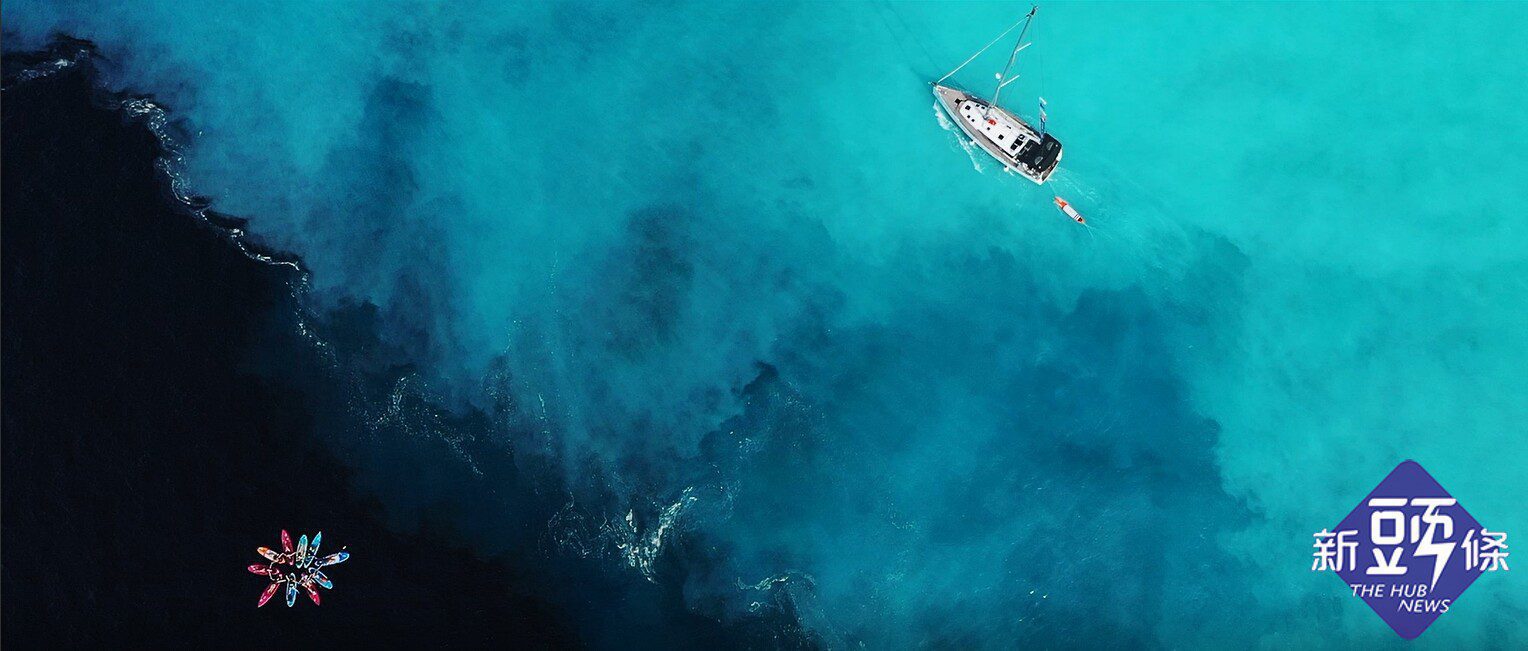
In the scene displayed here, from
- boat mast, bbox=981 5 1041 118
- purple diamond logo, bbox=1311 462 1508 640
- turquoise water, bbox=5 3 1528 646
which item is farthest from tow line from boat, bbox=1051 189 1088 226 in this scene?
purple diamond logo, bbox=1311 462 1508 640

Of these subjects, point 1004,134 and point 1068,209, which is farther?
point 1068,209

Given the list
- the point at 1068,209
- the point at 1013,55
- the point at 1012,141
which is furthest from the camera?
the point at 1013,55

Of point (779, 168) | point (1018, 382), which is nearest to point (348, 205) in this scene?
point (779, 168)

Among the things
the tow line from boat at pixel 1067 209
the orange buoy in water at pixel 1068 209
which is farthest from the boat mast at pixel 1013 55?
the orange buoy in water at pixel 1068 209

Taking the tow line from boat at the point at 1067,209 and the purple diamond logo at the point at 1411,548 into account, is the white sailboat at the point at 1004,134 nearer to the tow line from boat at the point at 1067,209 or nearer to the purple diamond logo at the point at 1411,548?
the tow line from boat at the point at 1067,209

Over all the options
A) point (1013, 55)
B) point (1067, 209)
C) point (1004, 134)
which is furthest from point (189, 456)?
point (1013, 55)

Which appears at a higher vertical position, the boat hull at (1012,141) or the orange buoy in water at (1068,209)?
the boat hull at (1012,141)

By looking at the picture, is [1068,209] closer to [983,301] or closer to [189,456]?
[983,301]
